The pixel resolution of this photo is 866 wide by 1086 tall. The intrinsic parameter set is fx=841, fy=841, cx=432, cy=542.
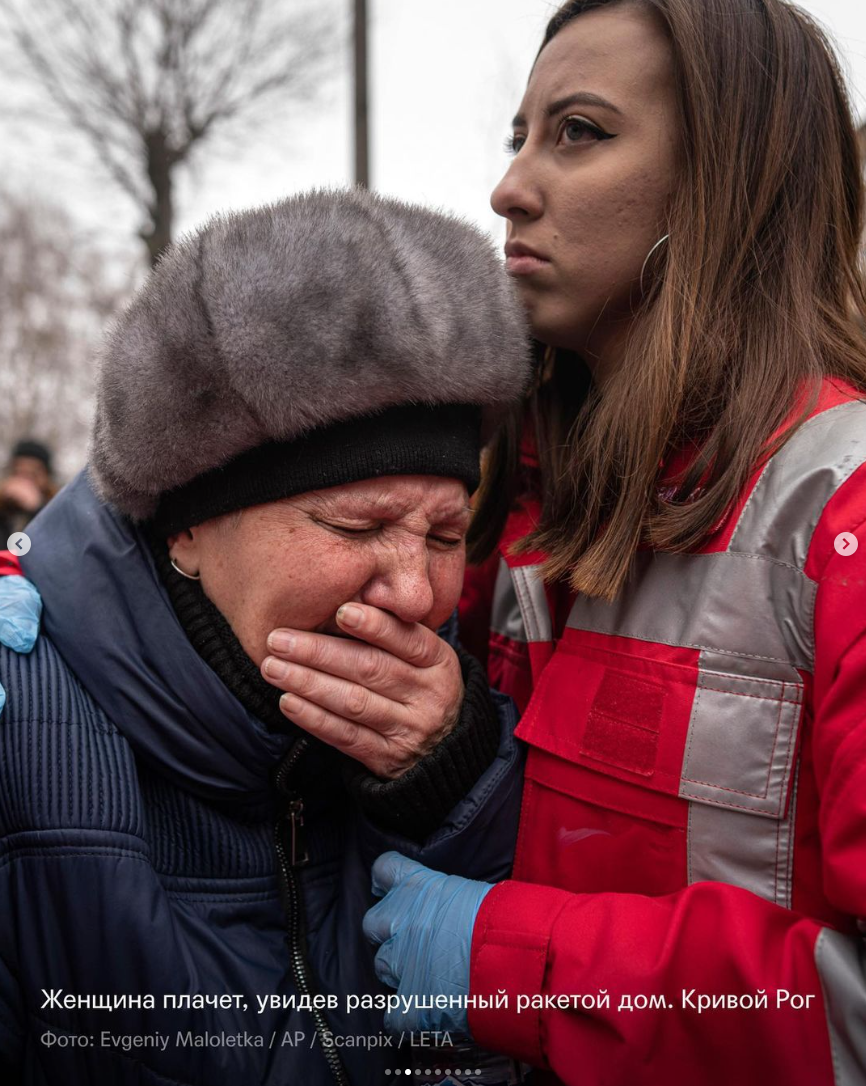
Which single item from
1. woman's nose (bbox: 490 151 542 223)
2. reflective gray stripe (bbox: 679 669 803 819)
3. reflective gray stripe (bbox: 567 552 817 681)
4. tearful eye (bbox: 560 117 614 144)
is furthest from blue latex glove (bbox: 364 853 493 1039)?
tearful eye (bbox: 560 117 614 144)

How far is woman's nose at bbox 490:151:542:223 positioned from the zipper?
123 centimetres

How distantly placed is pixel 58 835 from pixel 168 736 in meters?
0.24

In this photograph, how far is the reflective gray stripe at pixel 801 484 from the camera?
1.36 m

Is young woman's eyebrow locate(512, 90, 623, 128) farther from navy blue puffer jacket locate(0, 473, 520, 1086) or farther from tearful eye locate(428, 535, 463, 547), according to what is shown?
navy blue puffer jacket locate(0, 473, 520, 1086)

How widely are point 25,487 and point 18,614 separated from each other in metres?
5.10

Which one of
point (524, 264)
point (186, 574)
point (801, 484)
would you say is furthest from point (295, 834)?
point (524, 264)

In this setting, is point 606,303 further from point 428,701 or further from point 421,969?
point 421,969

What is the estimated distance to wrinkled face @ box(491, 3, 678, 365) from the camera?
67.2 inches

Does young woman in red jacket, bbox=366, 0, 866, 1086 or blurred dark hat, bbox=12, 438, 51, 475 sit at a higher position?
young woman in red jacket, bbox=366, 0, 866, 1086

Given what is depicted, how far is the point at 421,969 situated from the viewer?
154 centimetres

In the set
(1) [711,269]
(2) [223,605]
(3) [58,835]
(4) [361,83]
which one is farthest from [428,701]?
(4) [361,83]

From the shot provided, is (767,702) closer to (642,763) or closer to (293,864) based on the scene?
(642,763)

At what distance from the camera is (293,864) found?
1.74m

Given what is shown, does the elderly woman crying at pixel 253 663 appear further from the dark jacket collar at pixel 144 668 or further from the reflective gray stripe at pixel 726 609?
the reflective gray stripe at pixel 726 609
